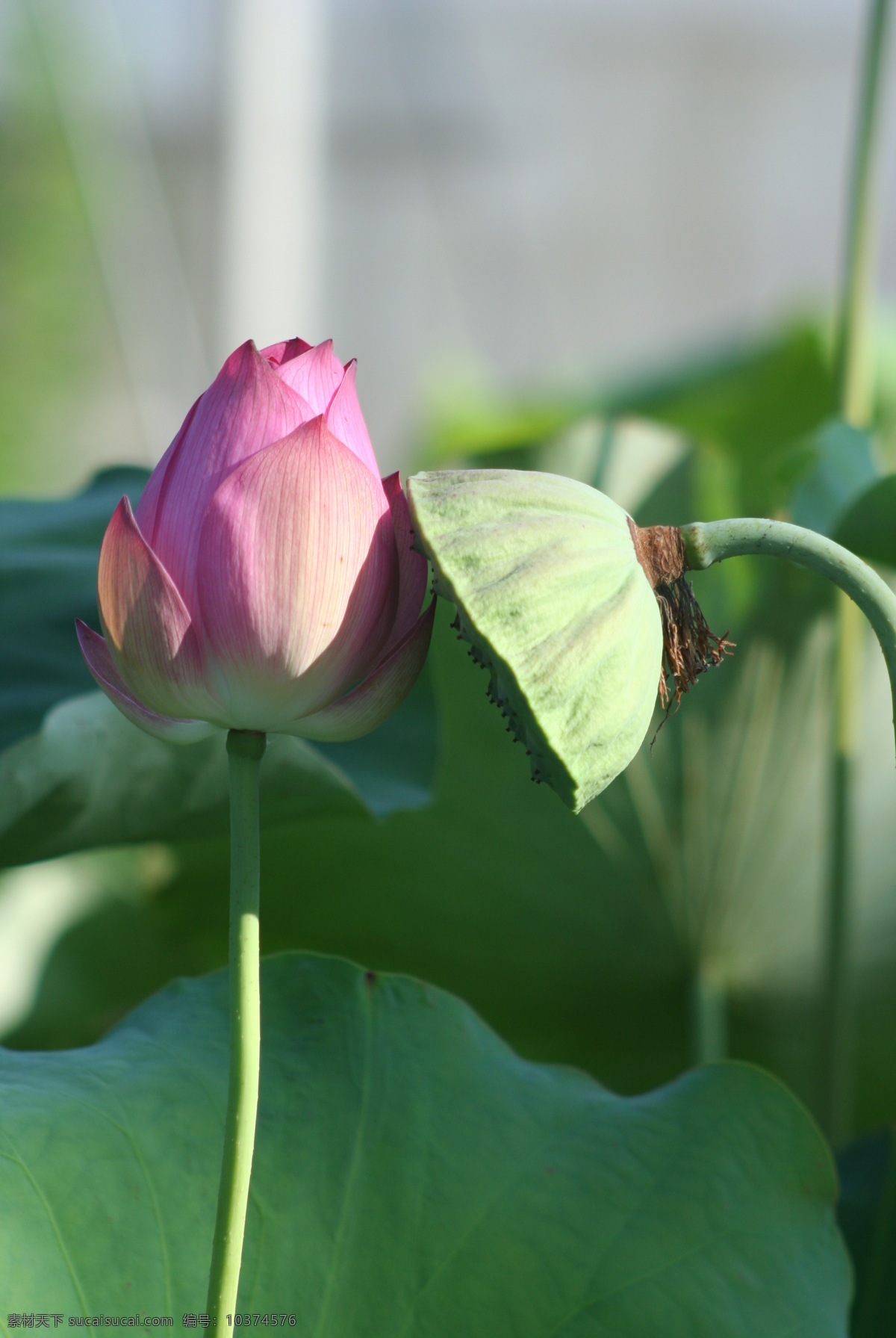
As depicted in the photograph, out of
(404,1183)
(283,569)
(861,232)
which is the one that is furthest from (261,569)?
(861,232)

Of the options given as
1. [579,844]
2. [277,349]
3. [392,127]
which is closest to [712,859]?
[579,844]

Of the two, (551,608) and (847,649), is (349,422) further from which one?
(847,649)

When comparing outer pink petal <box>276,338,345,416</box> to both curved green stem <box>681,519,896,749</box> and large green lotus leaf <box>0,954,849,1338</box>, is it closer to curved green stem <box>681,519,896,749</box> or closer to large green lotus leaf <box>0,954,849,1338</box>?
curved green stem <box>681,519,896,749</box>

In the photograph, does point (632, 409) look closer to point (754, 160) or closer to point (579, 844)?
point (579, 844)

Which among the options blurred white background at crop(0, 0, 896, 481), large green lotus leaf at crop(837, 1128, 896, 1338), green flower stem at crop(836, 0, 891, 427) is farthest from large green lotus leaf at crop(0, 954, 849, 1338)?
blurred white background at crop(0, 0, 896, 481)

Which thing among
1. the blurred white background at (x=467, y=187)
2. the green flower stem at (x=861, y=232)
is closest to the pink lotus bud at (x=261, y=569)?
the green flower stem at (x=861, y=232)

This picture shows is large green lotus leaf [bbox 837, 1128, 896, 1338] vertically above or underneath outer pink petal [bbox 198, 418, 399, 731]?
underneath
